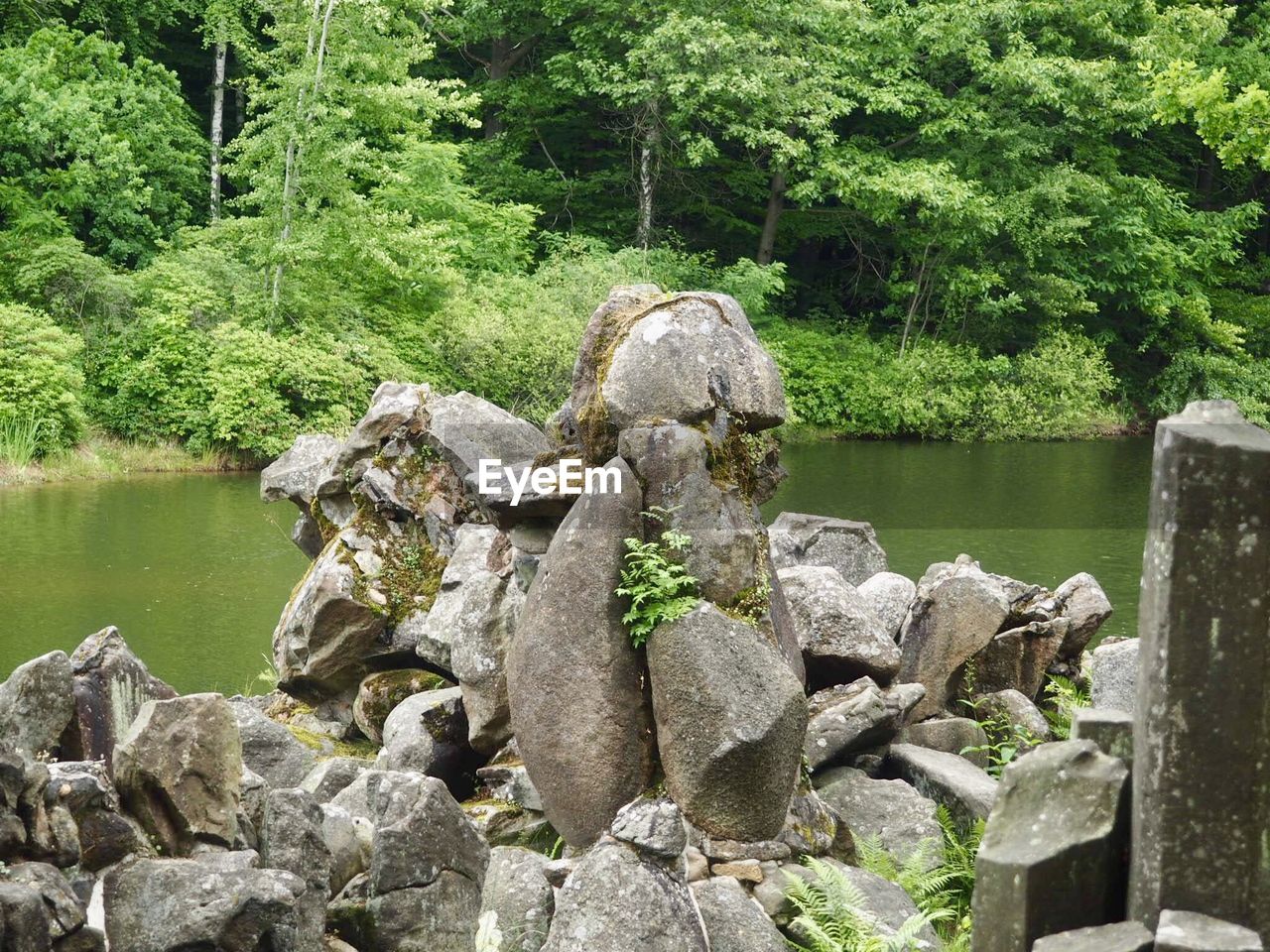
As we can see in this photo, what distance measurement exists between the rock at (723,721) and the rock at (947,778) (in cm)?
159

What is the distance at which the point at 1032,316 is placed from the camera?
123 ft

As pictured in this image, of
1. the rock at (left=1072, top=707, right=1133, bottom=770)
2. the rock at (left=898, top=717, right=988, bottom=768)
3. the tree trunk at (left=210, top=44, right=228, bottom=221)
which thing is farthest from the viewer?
the tree trunk at (left=210, top=44, right=228, bottom=221)

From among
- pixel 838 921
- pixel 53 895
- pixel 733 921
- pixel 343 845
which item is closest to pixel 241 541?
pixel 343 845

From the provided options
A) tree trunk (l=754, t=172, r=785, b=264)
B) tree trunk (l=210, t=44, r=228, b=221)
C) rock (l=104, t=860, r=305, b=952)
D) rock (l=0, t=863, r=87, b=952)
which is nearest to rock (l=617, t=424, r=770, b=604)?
rock (l=104, t=860, r=305, b=952)

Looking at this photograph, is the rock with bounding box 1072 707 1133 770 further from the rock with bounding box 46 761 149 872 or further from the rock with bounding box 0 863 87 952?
the rock with bounding box 46 761 149 872

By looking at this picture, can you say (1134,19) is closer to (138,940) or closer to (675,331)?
(675,331)

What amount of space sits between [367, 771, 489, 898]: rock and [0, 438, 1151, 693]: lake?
20.1 feet

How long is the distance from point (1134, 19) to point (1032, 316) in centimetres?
764

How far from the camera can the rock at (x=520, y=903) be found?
20.0 ft

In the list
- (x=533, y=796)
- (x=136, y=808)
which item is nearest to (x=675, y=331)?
(x=533, y=796)

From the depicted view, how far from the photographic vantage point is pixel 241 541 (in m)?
18.8

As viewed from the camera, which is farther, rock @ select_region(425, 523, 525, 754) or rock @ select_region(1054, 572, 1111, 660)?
rock @ select_region(1054, 572, 1111, 660)

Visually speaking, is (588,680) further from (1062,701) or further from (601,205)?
(601,205)

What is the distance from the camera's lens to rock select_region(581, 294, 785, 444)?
25.0 ft
